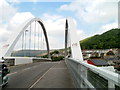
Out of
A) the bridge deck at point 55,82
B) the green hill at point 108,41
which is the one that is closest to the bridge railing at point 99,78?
the bridge deck at point 55,82

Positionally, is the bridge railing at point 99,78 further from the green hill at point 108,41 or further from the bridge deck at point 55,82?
the green hill at point 108,41

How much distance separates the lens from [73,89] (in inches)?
250

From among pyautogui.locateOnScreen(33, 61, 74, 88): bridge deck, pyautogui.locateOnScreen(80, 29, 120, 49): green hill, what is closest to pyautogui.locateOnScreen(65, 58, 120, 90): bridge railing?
pyautogui.locateOnScreen(33, 61, 74, 88): bridge deck

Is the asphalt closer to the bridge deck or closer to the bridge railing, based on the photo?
the bridge deck

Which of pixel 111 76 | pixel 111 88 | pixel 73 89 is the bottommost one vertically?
pixel 73 89

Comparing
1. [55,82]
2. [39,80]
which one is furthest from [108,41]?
[55,82]

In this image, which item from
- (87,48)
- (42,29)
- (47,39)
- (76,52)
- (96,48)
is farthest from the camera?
(47,39)

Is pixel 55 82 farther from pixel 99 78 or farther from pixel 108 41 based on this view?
pixel 108 41

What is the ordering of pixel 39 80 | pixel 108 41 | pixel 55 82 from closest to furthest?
pixel 55 82 → pixel 39 80 → pixel 108 41

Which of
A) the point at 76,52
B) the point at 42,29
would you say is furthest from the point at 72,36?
the point at 42,29

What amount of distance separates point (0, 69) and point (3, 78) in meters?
0.38

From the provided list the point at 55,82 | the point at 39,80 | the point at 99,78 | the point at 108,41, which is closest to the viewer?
the point at 99,78

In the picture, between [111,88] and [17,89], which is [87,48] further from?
[111,88]

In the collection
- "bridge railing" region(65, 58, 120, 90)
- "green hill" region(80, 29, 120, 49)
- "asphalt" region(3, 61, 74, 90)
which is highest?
"green hill" region(80, 29, 120, 49)
